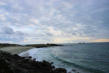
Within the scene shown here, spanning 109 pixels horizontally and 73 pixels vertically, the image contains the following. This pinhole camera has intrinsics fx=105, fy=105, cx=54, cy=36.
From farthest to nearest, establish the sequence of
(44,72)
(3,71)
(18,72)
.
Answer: (44,72)
(18,72)
(3,71)

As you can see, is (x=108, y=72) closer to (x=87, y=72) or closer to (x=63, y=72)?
(x=87, y=72)

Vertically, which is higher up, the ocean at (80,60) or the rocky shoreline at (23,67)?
the rocky shoreline at (23,67)

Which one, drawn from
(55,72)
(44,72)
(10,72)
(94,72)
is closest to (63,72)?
(55,72)

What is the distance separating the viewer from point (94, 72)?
1445 centimetres

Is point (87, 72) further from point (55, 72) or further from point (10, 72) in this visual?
point (10, 72)

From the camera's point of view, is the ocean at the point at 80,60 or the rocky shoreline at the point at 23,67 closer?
the rocky shoreline at the point at 23,67

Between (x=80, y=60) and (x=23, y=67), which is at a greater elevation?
(x=23, y=67)

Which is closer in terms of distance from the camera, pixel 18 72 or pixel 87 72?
pixel 18 72

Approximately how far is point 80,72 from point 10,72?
9.56 metres

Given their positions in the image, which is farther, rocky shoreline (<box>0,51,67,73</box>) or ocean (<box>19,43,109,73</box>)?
ocean (<box>19,43,109,73</box>)

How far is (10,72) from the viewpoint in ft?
26.5

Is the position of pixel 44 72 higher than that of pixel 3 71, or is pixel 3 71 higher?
pixel 3 71

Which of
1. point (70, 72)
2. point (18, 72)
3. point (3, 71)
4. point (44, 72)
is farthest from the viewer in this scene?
point (70, 72)

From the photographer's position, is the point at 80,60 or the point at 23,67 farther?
the point at 80,60
